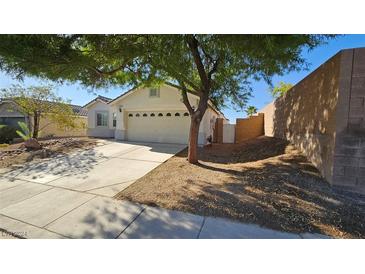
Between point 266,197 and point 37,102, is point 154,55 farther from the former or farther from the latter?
point 37,102

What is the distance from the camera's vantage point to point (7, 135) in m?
16.4

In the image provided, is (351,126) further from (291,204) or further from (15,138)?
(15,138)

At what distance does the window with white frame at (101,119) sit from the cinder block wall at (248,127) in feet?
38.3

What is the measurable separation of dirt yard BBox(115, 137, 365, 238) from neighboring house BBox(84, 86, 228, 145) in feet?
21.9

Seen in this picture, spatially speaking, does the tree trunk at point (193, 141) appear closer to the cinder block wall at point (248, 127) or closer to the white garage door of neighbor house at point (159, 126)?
the white garage door of neighbor house at point (159, 126)

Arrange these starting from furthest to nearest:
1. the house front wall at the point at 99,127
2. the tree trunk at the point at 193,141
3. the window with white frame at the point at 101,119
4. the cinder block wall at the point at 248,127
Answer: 1. the window with white frame at the point at 101,119
2. the house front wall at the point at 99,127
3. the cinder block wall at the point at 248,127
4. the tree trunk at the point at 193,141

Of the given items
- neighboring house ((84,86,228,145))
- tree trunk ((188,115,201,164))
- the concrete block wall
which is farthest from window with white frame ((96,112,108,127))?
the concrete block wall

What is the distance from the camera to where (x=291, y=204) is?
3.80 metres

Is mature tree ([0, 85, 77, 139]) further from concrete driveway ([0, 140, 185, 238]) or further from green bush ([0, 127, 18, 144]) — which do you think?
concrete driveway ([0, 140, 185, 238])

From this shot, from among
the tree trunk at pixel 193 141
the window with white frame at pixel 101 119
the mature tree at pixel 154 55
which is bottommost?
the tree trunk at pixel 193 141

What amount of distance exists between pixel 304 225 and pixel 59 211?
470cm

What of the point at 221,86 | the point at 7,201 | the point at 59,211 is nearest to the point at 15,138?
the point at 7,201

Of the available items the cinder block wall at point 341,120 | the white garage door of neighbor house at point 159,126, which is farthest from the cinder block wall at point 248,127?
the cinder block wall at point 341,120

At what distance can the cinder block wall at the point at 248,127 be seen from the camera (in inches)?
628
